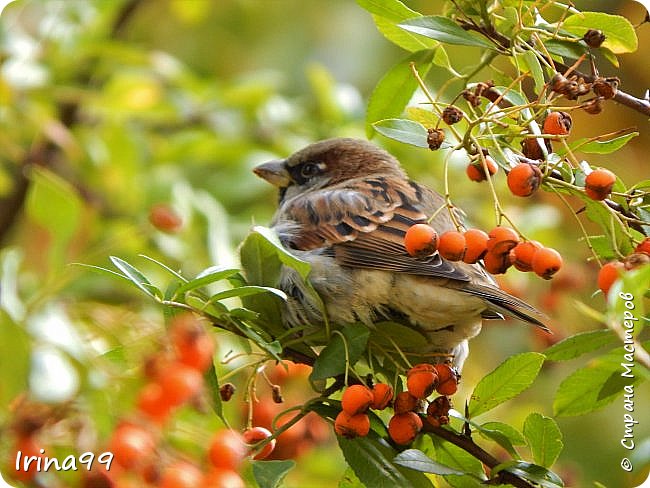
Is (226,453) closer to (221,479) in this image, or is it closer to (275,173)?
(221,479)

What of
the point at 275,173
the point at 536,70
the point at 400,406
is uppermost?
the point at 536,70

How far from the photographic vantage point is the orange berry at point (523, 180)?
1446 mm

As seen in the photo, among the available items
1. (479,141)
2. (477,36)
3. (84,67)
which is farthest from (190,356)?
(84,67)

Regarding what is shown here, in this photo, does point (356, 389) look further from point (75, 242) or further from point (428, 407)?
point (75, 242)

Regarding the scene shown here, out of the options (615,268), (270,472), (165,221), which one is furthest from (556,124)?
(165,221)

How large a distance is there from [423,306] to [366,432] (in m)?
0.57

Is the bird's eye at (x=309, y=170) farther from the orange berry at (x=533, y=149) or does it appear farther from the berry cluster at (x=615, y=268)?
the berry cluster at (x=615, y=268)

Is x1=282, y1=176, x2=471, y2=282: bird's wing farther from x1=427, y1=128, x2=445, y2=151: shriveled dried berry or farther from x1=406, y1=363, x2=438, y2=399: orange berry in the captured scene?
x1=427, y1=128, x2=445, y2=151: shriveled dried berry

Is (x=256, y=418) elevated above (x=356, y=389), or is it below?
below

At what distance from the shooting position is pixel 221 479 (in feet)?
4.96

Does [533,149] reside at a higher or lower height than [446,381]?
higher

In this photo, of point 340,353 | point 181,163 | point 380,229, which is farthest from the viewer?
point 181,163

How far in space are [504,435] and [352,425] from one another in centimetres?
25

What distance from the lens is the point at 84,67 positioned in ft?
11.3
